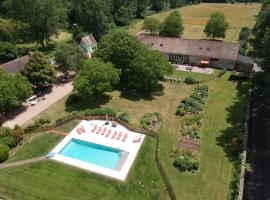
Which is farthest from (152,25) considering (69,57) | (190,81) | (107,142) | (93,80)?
(107,142)

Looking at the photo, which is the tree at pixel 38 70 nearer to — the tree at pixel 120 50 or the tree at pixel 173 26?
the tree at pixel 120 50

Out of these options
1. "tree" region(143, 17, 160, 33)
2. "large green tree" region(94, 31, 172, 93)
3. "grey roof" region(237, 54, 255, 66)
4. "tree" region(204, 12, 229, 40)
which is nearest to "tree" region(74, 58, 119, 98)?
"large green tree" region(94, 31, 172, 93)

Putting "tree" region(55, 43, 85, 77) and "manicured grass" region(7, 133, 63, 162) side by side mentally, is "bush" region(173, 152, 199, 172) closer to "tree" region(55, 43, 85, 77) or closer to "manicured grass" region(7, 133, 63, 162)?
"manicured grass" region(7, 133, 63, 162)

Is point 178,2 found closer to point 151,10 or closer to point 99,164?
point 151,10

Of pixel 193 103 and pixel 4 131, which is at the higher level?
pixel 193 103

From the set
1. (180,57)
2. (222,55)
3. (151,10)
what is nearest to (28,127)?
(180,57)

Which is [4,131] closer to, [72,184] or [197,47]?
[72,184]
